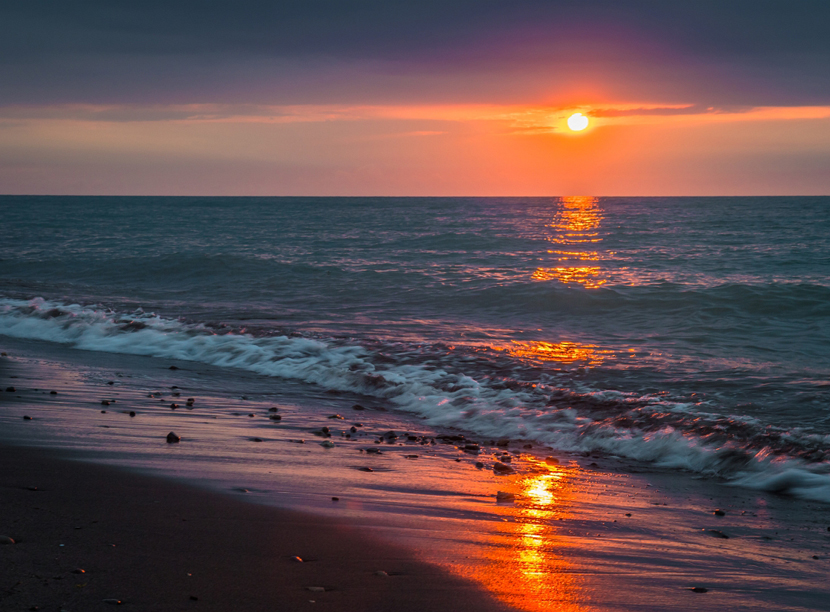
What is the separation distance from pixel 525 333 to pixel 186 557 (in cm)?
976

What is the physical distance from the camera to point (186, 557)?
2.98m

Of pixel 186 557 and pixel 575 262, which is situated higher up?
pixel 575 262

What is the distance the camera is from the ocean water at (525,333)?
21.6 feet

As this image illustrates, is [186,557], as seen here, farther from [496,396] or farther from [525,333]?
[525,333]

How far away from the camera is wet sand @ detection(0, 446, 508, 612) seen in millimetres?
2592

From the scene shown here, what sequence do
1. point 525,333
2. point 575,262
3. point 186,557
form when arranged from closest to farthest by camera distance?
point 186,557, point 525,333, point 575,262

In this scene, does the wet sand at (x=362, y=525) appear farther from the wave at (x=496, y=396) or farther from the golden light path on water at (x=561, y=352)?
the golden light path on water at (x=561, y=352)

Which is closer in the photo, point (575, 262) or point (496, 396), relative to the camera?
point (496, 396)

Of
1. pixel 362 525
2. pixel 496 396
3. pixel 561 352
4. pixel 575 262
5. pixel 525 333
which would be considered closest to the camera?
pixel 362 525

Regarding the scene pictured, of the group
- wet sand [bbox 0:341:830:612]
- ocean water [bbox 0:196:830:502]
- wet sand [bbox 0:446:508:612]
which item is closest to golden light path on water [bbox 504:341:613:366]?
ocean water [bbox 0:196:830:502]

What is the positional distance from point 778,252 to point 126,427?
88.4 ft

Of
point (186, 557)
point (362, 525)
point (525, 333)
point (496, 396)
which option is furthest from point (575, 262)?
point (186, 557)

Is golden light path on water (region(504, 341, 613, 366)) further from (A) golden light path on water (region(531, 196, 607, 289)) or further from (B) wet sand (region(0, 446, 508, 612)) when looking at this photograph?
(B) wet sand (region(0, 446, 508, 612))

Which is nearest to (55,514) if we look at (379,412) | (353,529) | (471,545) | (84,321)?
(353,529)
